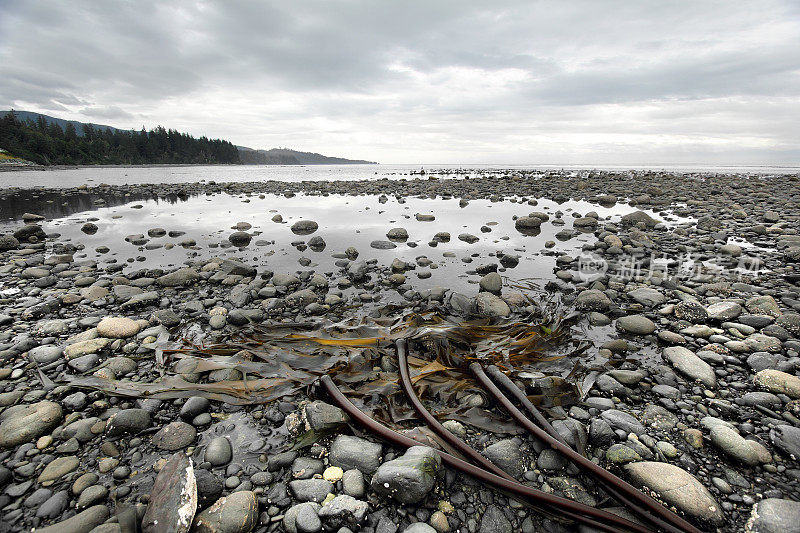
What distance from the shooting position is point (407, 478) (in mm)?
1784

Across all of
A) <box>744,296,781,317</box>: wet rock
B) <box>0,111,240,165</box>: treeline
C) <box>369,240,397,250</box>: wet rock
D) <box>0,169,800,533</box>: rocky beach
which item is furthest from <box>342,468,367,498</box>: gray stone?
<box>0,111,240,165</box>: treeline

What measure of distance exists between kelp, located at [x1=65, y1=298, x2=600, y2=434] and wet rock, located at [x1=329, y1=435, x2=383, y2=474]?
0.36 meters

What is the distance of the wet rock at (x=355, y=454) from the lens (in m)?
2.00

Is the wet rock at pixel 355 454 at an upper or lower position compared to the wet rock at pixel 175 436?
upper

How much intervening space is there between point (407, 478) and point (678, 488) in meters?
1.50

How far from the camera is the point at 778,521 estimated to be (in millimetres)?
1622

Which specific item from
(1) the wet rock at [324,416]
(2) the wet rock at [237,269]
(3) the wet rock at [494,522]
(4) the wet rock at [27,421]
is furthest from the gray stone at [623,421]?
(2) the wet rock at [237,269]

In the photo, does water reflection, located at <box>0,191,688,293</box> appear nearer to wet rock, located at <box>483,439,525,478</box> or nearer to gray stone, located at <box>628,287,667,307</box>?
gray stone, located at <box>628,287,667,307</box>

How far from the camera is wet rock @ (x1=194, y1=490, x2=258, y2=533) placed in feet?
5.33

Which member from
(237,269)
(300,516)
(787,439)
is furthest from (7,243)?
(787,439)

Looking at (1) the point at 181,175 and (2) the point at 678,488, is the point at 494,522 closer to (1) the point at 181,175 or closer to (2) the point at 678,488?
(2) the point at 678,488

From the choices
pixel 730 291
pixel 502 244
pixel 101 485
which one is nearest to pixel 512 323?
pixel 730 291

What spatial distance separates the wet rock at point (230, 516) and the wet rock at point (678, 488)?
2.18 m

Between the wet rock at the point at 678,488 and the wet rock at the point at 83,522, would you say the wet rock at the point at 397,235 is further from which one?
the wet rock at the point at 83,522
